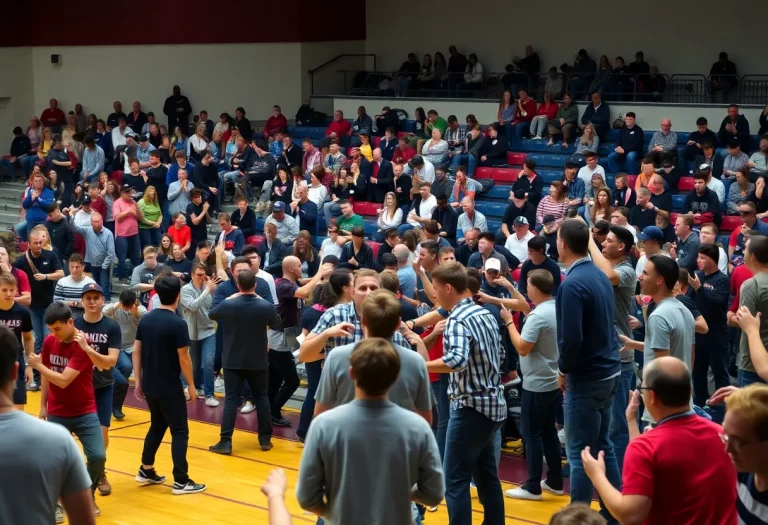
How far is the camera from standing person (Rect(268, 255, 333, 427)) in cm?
983

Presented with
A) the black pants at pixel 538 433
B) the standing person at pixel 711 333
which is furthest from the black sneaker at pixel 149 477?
the standing person at pixel 711 333

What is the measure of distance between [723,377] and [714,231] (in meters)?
1.57

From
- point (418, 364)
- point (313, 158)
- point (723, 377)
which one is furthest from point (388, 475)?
point (313, 158)

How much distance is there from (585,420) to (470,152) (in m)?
11.7

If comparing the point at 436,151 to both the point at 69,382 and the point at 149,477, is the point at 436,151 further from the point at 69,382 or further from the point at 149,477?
the point at 69,382

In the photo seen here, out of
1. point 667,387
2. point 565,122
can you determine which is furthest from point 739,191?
point 667,387

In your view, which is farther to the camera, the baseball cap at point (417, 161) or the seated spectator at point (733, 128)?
the baseball cap at point (417, 161)

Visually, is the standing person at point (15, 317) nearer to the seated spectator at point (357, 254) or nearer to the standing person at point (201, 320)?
the standing person at point (201, 320)

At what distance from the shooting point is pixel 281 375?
396 inches

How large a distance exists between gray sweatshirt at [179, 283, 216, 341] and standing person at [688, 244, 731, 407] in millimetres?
4820

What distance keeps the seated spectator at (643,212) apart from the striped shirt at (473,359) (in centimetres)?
720

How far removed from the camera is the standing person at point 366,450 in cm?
388

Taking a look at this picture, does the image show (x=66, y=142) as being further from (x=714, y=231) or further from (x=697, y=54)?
(x=714, y=231)

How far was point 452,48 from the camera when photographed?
2134 cm
